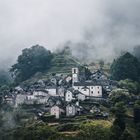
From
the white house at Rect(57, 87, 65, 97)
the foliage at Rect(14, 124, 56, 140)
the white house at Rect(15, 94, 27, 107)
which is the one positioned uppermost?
the white house at Rect(57, 87, 65, 97)

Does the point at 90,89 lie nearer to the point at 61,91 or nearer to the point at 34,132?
the point at 61,91

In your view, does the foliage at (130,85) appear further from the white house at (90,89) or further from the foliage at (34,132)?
the foliage at (34,132)

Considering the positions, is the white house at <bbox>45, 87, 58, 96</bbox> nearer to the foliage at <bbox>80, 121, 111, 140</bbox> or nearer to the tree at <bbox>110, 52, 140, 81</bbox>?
the tree at <bbox>110, 52, 140, 81</bbox>

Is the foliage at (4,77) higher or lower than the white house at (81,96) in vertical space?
higher

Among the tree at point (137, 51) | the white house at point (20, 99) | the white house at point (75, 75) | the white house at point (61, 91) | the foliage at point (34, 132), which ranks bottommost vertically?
the foliage at point (34, 132)

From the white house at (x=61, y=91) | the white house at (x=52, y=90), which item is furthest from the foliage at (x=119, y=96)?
the white house at (x=52, y=90)

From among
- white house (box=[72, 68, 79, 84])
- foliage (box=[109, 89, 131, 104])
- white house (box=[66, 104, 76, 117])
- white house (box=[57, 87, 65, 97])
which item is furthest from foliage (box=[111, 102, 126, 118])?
white house (box=[72, 68, 79, 84])
